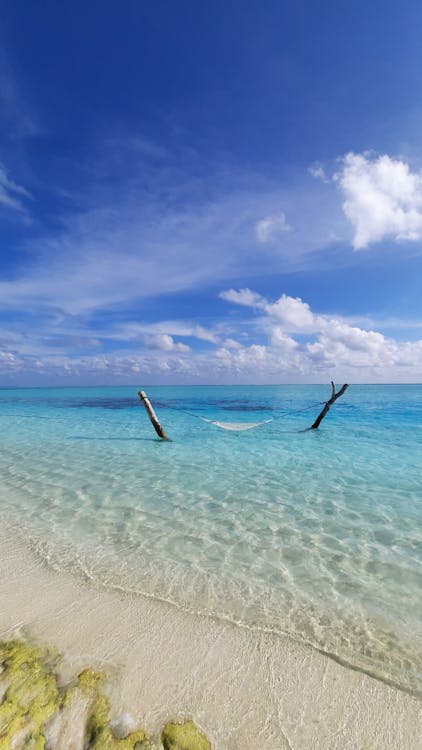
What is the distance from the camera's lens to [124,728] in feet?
8.23

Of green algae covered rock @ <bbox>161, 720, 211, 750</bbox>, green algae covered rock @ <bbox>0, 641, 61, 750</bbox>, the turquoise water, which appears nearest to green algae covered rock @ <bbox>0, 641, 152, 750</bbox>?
green algae covered rock @ <bbox>0, 641, 61, 750</bbox>

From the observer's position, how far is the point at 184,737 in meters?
2.49

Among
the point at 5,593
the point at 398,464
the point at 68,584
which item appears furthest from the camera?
the point at 398,464

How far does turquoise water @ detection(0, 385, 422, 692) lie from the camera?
4.00 meters

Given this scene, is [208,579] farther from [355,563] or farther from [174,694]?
[355,563]

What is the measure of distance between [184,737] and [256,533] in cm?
401

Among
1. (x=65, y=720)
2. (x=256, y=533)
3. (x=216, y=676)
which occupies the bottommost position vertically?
(x=256, y=533)

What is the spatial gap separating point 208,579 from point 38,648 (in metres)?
2.22

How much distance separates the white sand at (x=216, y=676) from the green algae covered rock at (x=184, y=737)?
0.24 ft

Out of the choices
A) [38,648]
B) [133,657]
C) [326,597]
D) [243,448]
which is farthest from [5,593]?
[243,448]

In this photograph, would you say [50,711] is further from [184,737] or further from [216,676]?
[216,676]

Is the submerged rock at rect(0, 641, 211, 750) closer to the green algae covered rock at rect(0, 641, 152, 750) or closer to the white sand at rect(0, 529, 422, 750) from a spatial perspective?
the green algae covered rock at rect(0, 641, 152, 750)

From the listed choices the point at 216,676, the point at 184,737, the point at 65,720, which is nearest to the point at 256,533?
the point at 216,676

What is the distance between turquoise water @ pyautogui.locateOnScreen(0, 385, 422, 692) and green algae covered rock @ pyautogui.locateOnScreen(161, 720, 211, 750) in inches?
56.6
